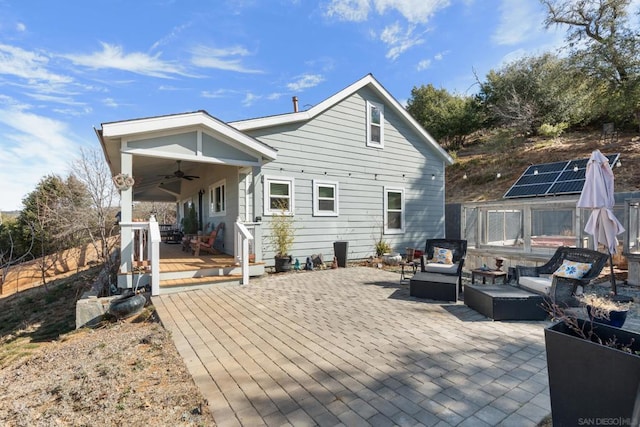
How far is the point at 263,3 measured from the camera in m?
9.83

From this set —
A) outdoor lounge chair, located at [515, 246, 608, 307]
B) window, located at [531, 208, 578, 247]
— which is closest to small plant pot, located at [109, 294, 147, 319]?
outdoor lounge chair, located at [515, 246, 608, 307]

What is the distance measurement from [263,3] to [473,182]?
56.8 feet

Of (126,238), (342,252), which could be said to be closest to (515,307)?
(342,252)

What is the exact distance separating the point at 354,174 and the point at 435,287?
228 inches

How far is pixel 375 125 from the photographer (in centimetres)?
1116

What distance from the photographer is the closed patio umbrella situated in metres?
5.66

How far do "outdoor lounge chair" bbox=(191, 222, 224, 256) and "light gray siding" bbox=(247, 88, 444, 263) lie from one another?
188 centimetres

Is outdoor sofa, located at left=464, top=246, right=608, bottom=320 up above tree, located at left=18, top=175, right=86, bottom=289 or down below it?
below

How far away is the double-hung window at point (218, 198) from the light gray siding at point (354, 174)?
5.99 feet

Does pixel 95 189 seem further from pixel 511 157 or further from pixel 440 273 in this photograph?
pixel 511 157

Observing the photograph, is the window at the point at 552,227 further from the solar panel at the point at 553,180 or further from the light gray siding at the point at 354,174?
the light gray siding at the point at 354,174

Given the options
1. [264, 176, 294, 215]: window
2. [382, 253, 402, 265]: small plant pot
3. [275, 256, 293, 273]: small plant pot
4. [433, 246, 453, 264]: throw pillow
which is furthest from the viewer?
[382, 253, 402, 265]: small plant pot

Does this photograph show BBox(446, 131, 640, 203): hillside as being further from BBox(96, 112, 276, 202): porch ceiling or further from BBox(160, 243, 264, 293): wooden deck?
BBox(160, 243, 264, 293): wooden deck

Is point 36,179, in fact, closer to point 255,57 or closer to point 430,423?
point 255,57
